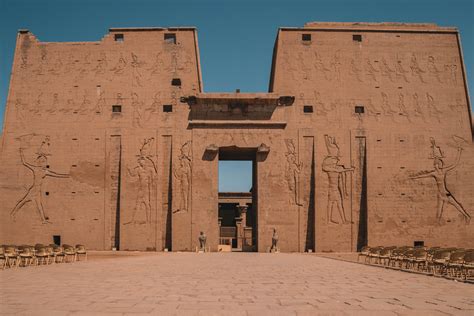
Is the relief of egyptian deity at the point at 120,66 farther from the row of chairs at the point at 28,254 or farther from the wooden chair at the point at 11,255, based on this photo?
the wooden chair at the point at 11,255

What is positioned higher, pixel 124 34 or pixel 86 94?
pixel 124 34

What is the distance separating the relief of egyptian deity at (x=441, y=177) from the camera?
24406 mm

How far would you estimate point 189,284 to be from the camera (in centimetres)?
841

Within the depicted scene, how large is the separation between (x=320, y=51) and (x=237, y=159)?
7675mm

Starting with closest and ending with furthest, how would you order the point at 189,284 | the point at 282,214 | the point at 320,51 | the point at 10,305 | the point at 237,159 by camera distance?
the point at 10,305
the point at 189,284
the point at 282,214
the point at 320,51
the point at 237,159

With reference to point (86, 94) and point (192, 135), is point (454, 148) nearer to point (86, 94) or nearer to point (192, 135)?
point (192, 135)

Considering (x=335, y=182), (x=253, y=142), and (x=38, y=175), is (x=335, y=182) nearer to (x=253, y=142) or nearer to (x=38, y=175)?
(x=253, y=142)

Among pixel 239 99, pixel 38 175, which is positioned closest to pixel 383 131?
pixel 239 99

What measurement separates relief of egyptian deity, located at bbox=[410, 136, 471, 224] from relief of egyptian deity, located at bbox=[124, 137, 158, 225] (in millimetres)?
13021

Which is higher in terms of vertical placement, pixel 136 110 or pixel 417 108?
pixel 417 108

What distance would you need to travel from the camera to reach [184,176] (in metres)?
24.1

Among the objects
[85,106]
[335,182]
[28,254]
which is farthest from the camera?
[85,106]

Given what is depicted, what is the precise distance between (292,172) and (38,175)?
1271cm

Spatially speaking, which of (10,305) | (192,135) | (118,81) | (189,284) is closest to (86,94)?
(118,81)
